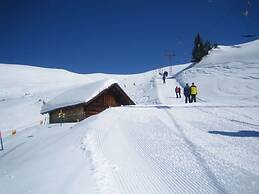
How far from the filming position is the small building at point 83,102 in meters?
24.8

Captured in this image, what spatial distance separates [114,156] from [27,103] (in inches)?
1992

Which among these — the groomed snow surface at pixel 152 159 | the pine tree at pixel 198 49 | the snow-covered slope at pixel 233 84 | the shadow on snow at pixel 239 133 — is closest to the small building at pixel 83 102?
A: the snow-covered slope at pixel 233 84

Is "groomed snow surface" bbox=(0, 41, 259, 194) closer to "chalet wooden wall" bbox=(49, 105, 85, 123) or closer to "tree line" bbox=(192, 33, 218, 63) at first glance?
"chalet wooden wall" bbox=(49, 105, 85, 123)

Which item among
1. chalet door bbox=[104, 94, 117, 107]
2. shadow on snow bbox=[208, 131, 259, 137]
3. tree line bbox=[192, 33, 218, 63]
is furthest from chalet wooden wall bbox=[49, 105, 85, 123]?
tree line bbox=[192, 33, 218, 63]

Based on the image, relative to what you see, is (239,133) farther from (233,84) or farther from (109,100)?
(233,84)

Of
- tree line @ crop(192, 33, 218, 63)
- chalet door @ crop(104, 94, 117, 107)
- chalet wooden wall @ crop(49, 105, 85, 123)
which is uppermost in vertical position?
tree line @ crop(192, 33, 218, 63)

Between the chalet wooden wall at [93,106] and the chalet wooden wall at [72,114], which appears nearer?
the chalet wooden wall at [72,114]

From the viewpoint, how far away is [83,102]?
23.8 metres

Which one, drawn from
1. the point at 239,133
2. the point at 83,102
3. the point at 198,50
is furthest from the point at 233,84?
the point at 198,50

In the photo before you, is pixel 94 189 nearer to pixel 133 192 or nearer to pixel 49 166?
pixel 133 192

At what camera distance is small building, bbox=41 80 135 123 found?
24773 mm

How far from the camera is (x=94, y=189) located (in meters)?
5.45

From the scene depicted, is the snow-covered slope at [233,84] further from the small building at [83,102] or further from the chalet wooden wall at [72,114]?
the chalet wooden wall at [72,114]

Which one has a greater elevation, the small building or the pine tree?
the pine tree
